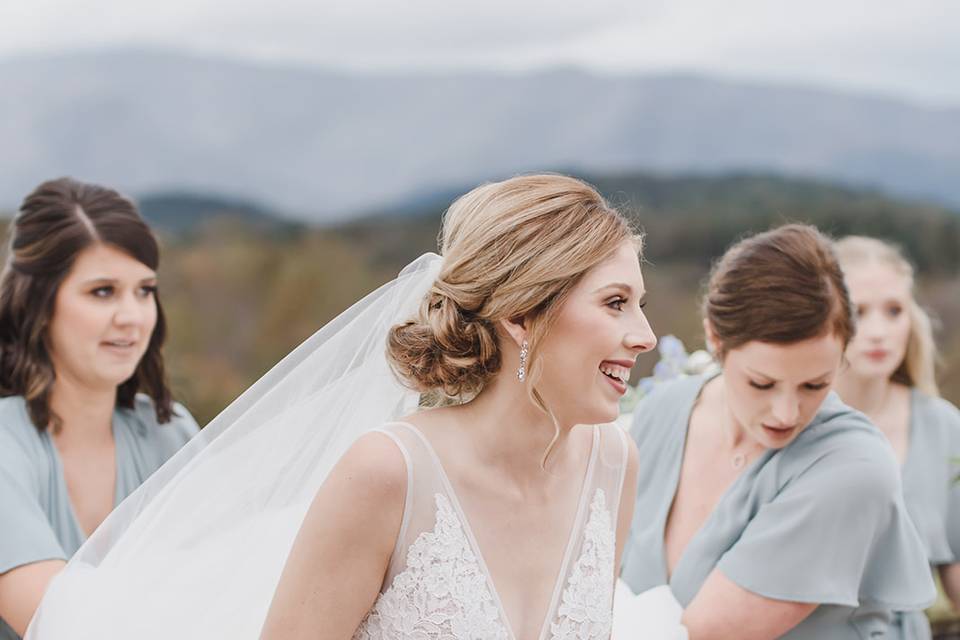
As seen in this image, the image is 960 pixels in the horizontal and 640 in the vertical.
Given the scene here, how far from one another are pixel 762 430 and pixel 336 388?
1238mm

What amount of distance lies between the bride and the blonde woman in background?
162 cm

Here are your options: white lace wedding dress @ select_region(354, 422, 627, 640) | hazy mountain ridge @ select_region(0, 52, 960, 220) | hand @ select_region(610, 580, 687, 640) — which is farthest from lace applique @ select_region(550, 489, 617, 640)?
hazy mountain ridge @ select_region(0, 52, 960, 220)

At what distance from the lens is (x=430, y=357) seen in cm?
230

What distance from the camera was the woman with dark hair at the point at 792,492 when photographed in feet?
9.65

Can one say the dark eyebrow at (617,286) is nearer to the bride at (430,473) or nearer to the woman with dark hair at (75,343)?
the bride at (430,473)

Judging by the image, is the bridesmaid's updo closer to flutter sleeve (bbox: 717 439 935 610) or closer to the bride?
flutter sleeve (bbox: 717 439 935 610)

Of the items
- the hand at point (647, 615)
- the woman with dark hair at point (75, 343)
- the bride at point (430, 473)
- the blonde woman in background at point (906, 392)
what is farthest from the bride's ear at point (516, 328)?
the blonde woman in background at point (906, 392)

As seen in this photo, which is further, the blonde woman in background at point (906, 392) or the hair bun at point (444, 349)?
the blonde woman in background at point (906, 392)

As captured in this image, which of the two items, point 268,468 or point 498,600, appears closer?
point 498,600

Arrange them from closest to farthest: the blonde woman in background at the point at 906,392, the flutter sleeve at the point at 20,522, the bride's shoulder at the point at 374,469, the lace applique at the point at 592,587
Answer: the bride's shoulder at the point at 374,469 → the lace applique at the point at 592,587 → the flutter sleeve at the point at 20,522 → the blonde woman in background at the point at 906,392

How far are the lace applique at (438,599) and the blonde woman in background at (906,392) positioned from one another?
6.76 feet

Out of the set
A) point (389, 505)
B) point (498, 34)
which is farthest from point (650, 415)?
point (498, 34)

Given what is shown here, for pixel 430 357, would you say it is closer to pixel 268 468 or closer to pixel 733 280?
pixel 268 468

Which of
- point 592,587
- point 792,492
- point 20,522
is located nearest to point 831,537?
point 792,492
